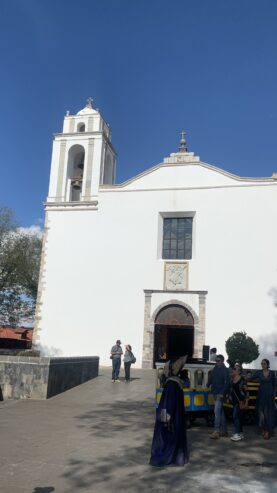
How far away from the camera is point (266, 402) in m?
8.50

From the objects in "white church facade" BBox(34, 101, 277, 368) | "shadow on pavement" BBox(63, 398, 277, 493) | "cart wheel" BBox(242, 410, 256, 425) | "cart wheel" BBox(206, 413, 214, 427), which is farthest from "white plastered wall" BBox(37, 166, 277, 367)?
"shadow on pavement" BBox(63, 398, 277, 493)

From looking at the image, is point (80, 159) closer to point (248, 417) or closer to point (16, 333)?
point (248, 417)

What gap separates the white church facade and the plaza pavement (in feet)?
36.8

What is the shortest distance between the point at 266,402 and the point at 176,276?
13.9 metres

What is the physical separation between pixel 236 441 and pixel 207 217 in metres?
15.8

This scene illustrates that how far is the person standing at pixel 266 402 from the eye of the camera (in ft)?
27.3

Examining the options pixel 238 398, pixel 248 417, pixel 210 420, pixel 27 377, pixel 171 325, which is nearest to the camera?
pixel 238 398

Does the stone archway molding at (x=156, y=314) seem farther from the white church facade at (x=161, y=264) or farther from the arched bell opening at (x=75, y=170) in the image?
the arched bell opening at (x=75, y=170)

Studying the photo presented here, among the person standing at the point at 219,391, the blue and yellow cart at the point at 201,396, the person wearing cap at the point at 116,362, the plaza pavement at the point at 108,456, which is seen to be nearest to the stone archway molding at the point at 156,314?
the person wearing cap at the point at 116,362

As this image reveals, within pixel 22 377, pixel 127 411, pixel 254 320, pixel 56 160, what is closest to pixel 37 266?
pixel 56 160

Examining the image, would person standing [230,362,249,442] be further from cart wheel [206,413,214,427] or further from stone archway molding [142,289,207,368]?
stone archway molding [142,289,207,368]

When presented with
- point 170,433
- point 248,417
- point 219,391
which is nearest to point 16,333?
point 248,417

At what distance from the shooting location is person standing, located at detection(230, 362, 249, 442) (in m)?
8.02

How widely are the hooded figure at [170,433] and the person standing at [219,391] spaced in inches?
81.2
